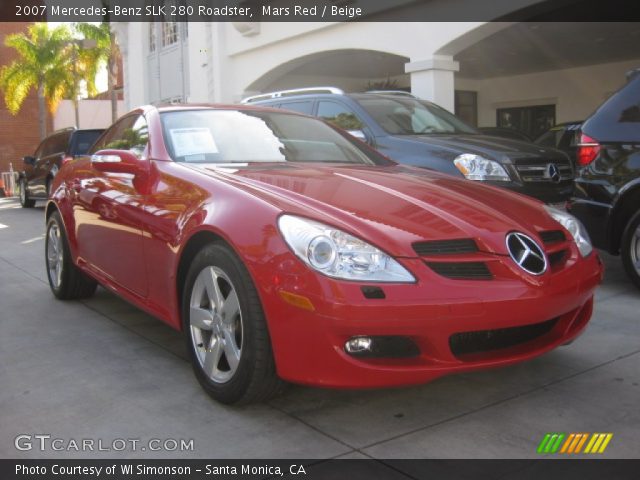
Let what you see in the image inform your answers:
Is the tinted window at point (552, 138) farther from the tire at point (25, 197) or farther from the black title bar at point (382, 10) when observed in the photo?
the tire at point (25, 197)

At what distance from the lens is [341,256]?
286 cm

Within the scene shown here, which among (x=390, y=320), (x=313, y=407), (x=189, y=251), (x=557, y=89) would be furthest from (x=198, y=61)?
(x=390, y=320)

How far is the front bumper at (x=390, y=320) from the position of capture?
9.06ft

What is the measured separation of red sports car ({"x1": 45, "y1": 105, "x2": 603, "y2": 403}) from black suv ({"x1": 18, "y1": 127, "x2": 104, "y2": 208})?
9.26 meters

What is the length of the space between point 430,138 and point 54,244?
357cm

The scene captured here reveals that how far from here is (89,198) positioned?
4797 millimetres

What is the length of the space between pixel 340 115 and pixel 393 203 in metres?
4.51

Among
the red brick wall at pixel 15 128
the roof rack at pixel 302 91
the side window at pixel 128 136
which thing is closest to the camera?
the side window at pixel 128 136

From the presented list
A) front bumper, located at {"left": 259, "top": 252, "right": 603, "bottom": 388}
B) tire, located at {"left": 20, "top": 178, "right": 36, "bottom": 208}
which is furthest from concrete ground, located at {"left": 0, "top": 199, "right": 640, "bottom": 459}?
tire, located at {"left": 20, "top": 178, "right": 36, "bottom": 208}

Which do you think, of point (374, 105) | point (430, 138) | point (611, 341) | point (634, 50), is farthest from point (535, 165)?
point (634, 50)

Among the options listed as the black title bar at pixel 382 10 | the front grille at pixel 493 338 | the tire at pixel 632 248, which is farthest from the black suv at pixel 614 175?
the black title bar at pixel 382 10

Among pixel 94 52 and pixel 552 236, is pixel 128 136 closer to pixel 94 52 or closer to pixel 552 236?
pixel 552 236
